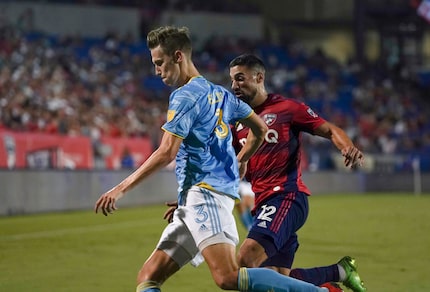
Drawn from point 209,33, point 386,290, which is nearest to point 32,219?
point 386,290

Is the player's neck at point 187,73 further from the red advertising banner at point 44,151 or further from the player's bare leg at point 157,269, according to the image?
the red advertising banner at point 44,151

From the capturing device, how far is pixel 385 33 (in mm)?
44875

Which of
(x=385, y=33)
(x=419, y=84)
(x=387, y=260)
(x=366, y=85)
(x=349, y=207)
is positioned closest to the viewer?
(x=387, y=260)

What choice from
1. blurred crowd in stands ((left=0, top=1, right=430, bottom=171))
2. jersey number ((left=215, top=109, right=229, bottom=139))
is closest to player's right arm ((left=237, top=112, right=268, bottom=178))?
jersey number ((left=215, top=109, right=229, bottom=139))

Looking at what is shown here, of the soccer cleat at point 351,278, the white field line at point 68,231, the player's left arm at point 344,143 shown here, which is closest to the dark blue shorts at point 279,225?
the player's left arm at point 344,143

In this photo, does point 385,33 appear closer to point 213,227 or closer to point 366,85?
point 366,85

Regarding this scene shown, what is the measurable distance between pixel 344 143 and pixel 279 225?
89cm

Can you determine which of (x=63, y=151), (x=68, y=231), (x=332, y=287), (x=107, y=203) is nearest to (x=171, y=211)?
(x=107, y=203)

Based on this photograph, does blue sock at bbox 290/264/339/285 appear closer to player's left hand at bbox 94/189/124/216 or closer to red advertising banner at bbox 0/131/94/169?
player's left hand at bbox 94/189/124/216

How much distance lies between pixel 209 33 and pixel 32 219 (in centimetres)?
2310

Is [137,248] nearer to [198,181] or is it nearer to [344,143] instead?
[344,143]

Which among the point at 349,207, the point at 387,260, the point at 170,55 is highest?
the point at 170,55

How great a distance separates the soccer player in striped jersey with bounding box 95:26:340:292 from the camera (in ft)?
19.0

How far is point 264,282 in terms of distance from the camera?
19.3 ft
